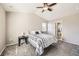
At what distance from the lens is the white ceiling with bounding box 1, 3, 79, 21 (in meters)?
1.17

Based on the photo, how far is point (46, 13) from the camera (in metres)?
1.43

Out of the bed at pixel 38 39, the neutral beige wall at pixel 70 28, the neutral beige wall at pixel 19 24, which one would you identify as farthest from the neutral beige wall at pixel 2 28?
the neutral beige wall at pixel 70 28

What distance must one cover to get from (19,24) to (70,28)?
4.09ft

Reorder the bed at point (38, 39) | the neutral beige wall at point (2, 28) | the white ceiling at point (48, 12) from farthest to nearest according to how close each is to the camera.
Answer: the bed at point (38, 39) → the neutral beige wall at point (2, 28) → the white ceiling at point (48, 12)

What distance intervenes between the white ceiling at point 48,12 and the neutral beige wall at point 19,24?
0.09 meters

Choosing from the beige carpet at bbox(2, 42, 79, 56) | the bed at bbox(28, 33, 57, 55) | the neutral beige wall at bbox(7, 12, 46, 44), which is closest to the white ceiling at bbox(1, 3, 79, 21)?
the neutral beige wall at bbox(7, 12, 46, 44)

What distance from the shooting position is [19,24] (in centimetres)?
136

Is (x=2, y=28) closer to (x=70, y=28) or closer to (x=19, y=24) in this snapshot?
(x=19, y=24)

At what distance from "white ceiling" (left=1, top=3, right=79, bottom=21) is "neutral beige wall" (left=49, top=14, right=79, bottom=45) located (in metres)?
0.15

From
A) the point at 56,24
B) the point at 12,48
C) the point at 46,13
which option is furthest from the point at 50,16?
the point at 12,48

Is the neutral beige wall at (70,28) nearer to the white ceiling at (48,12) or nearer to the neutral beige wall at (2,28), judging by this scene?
the white ceiling at (48,12)

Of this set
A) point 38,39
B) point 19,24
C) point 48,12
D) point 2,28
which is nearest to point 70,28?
point 48,12

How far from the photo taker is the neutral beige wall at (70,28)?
148 cm

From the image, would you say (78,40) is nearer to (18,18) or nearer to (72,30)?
(72,30)
